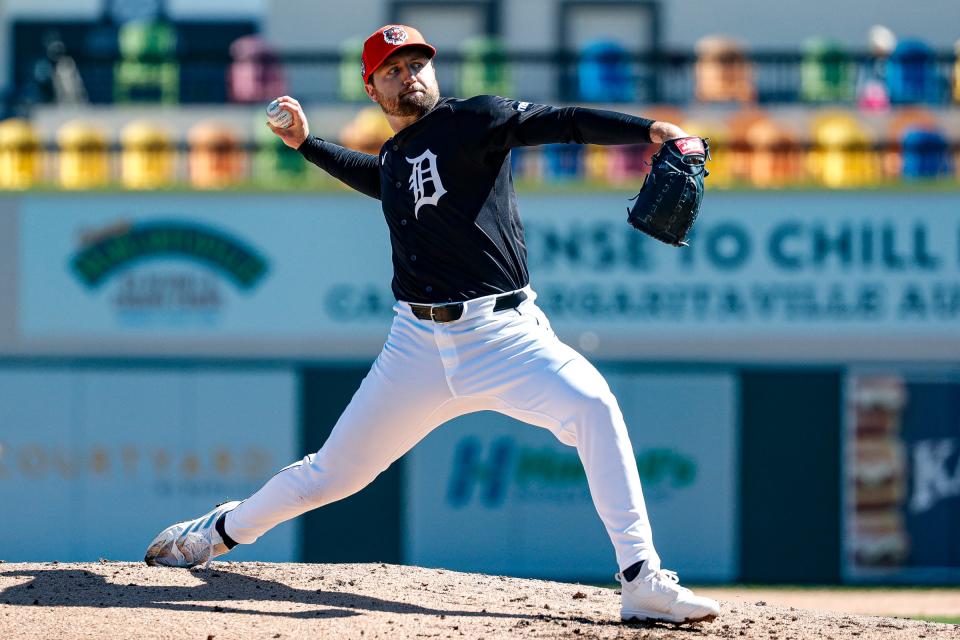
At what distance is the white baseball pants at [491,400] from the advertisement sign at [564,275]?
779cm

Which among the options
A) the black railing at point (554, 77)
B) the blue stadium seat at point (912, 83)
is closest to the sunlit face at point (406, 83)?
the black railing at point (554, 77)

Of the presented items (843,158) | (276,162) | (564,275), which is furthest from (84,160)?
(843,158)

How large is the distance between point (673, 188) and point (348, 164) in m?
1.40

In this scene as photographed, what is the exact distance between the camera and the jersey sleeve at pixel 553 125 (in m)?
4.64

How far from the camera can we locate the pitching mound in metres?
4.93

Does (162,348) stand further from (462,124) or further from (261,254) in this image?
(462,124)

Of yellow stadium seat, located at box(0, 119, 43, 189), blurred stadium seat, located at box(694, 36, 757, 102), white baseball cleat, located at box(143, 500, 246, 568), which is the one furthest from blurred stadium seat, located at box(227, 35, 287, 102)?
white baseball cleat, located at box(143, 500, 246, 568)

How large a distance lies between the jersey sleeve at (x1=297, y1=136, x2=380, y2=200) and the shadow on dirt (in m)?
1.55

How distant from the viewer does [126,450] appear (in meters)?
13.1

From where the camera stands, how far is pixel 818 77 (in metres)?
15.1

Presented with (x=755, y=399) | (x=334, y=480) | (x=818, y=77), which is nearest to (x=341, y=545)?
(x=755, y=399)

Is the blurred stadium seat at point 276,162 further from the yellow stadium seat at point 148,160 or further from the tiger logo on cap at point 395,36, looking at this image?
the tiger logo on cap at point 395,36

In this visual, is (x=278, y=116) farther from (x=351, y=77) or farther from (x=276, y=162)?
(x=351, y=77)

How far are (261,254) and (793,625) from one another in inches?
338
